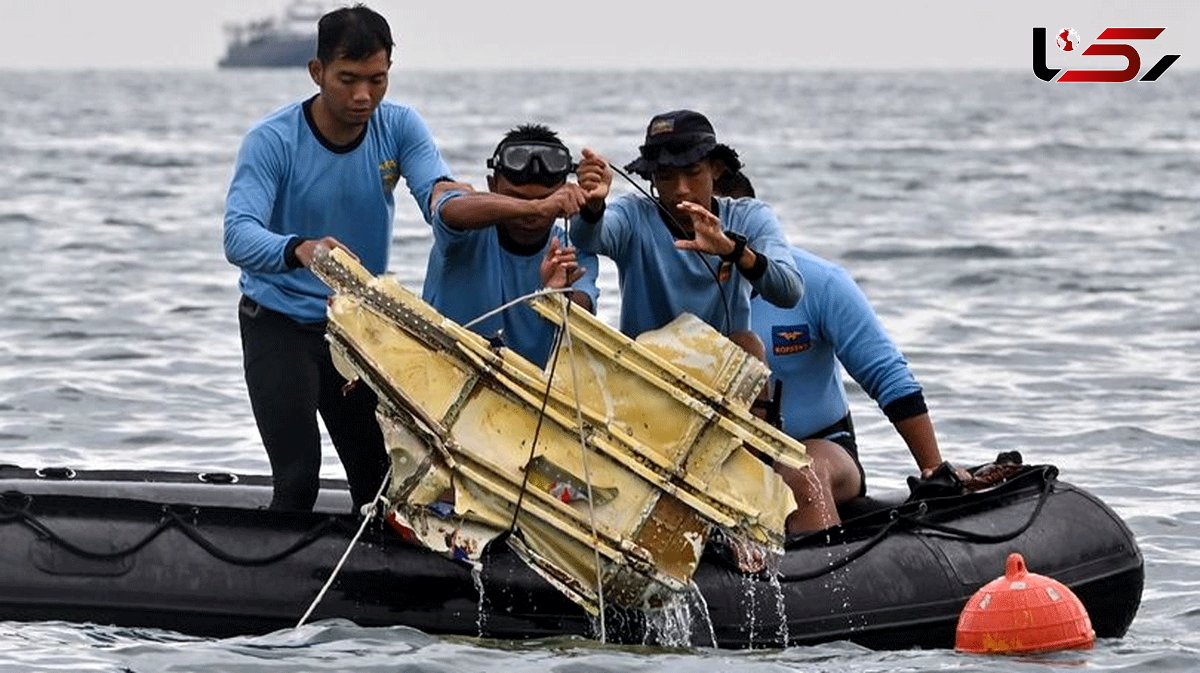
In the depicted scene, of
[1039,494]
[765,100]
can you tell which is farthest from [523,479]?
[765,100]

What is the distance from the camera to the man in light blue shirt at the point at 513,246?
8.62m

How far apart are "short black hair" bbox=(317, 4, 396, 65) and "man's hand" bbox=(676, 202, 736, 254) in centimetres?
127

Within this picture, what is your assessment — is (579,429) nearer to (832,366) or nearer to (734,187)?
(734,187)

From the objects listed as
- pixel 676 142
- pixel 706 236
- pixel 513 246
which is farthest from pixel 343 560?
pixel 676 142

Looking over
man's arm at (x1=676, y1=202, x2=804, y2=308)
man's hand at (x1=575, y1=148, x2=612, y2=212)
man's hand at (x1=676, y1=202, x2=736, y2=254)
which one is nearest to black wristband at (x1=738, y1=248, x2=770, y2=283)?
man's arm at (x1=676, y1=202, x2=804, y2=308)

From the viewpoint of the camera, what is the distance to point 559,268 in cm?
859

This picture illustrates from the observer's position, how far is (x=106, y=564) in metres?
9.19

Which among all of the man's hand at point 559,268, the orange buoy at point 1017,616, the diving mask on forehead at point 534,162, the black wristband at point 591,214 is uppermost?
the diving mask on forehead at point 534,162

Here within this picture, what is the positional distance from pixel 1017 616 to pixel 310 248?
9.21 feet

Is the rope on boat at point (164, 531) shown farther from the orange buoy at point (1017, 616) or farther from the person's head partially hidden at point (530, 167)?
the orange buoy at point (1017, 616)

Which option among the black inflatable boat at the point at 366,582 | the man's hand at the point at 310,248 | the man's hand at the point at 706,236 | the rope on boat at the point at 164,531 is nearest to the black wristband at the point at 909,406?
the black inflatable boat at the point at 366,582

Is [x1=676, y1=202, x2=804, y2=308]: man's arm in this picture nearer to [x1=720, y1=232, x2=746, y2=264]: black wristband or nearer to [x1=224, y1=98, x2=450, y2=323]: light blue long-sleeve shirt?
[x1=720, y1=232, x2=746, y2=264]: black wristband

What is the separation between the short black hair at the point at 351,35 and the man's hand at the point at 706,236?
127 cm

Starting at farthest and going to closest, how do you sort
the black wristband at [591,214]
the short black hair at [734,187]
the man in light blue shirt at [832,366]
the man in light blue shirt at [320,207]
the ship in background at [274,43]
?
the ship in background at [274,43]
the man in light blue shirt at [832,366]
the short black hair at [734,187]
the man in light blue shirt at [320,207]
the black wristband at [591,214]
